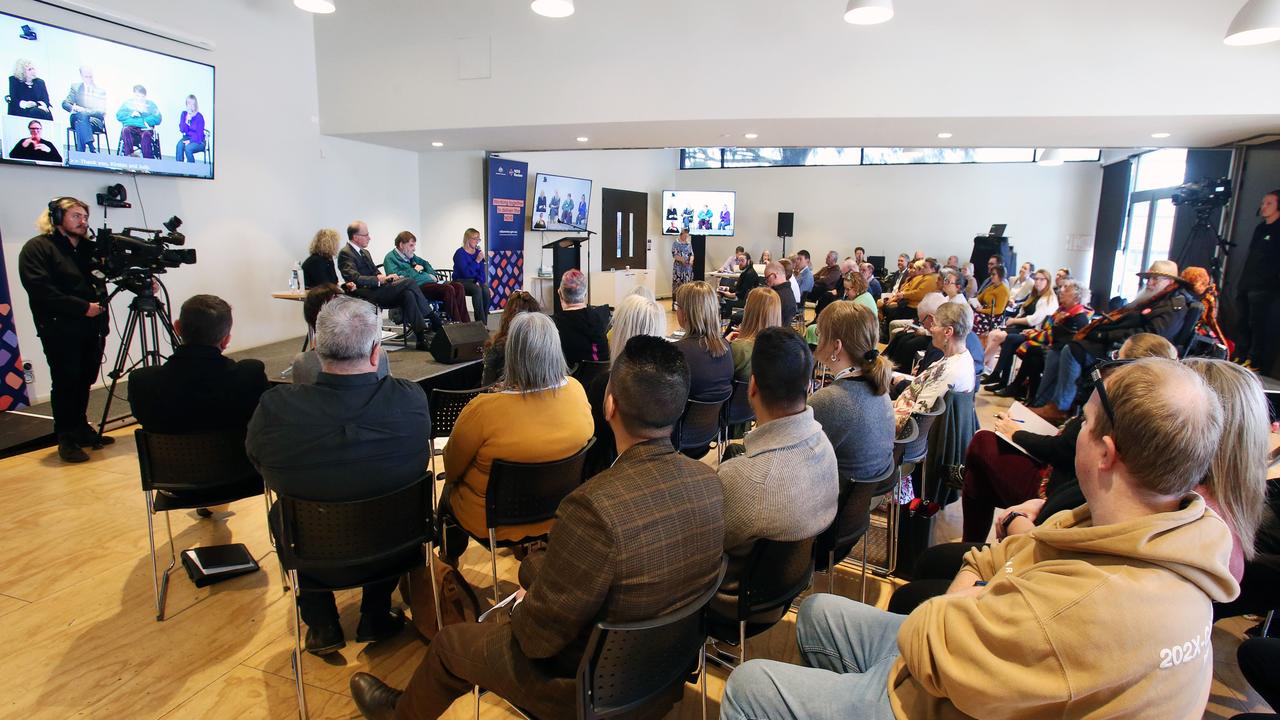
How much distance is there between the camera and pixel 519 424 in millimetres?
2332

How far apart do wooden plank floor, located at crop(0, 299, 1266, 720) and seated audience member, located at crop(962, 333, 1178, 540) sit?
58 cm

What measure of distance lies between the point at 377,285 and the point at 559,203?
562 cm

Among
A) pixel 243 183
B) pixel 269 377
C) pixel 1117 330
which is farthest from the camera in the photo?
pixel 243 183

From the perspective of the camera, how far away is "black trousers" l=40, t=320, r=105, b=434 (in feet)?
13.9

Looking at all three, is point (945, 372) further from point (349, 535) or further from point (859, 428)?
point (349, 535)

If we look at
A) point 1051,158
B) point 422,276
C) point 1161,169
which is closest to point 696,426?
point 422,276

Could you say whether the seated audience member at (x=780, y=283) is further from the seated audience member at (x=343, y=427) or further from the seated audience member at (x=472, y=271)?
the seated audience member at (x=343, y=427)

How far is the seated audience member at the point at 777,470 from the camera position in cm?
182

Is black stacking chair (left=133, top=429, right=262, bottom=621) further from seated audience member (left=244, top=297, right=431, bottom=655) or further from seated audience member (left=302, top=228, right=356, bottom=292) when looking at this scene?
seated audience member (left=302, top=228, right=356, bottom=292)

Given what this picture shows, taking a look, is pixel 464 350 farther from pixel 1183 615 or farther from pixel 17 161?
pixel 1183 615

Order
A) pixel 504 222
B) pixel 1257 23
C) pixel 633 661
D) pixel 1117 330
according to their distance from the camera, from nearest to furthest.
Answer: pixel 633 661, pixel 1257 23, pixel 1117 330, pixel 504 222

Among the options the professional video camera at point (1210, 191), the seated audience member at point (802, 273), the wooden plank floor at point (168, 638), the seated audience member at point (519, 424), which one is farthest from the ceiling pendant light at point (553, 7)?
the professional video camera at point (1210, 191)

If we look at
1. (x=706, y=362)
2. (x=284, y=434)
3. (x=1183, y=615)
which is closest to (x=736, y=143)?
(x=706, y=362)

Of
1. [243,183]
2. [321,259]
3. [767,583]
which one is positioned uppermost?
[243,183]
